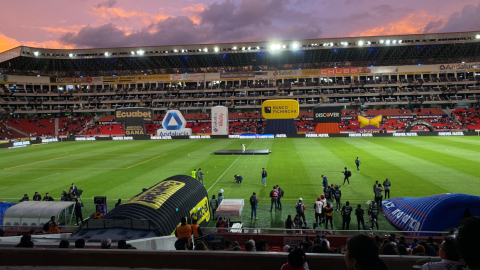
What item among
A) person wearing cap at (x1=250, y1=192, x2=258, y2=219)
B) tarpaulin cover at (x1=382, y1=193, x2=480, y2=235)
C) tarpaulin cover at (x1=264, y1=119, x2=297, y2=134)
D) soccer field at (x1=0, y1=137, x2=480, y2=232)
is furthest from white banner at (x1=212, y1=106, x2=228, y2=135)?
tarpaulin cover at (x1=382, y1=193, x2=480, y2=235)

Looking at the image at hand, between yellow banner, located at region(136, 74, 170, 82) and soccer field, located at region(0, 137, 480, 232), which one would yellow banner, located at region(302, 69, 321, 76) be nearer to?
yellow banner, located at region(136, 74, 170, 82)

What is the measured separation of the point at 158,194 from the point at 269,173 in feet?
48.3

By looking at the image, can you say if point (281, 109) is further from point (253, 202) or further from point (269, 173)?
point (253, 202)

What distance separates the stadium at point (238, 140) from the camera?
10.8 m

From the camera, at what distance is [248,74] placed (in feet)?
275

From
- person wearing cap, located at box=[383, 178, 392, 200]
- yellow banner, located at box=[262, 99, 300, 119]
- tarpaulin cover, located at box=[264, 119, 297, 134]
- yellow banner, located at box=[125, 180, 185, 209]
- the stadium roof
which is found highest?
the stadium roof

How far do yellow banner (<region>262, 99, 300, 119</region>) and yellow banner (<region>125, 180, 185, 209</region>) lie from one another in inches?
1785

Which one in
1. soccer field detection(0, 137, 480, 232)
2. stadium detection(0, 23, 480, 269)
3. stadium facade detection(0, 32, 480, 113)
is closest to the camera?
stadium detection(0, 23, 480, 269)

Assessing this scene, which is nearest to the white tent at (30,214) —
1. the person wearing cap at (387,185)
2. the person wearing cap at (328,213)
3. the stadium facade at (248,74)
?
the person wearing cap at (328,213)

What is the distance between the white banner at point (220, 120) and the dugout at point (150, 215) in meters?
44.8

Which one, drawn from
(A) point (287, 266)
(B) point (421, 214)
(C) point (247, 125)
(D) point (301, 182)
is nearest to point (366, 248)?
(A) point (287, 266)

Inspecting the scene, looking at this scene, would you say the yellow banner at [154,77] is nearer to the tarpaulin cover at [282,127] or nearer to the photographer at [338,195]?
the tarpaulin cover at [282,127]

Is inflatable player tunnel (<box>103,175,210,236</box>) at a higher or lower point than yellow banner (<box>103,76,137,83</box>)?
lower

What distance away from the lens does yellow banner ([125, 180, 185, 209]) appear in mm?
10547
